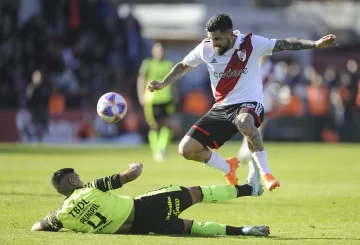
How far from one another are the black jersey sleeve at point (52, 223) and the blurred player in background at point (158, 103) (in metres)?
12.5

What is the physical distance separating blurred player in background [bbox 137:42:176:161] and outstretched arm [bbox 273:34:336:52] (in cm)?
1086

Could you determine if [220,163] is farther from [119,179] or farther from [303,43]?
[119,179]

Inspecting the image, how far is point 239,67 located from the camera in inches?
474

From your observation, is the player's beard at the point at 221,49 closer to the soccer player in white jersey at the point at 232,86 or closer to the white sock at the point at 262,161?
the soccer player in white jersey at the point at 232,86

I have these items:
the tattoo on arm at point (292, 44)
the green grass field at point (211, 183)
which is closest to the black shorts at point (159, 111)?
the green grass field at point (211, 183)

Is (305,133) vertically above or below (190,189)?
below

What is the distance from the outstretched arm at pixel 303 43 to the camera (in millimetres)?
11406

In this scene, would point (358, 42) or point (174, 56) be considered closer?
point (174, 56)

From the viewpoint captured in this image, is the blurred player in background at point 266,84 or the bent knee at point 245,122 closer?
the bent knee at point 245,122

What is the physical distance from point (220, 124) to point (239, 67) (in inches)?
31.0

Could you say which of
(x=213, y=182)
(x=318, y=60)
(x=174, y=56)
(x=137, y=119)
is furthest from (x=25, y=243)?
(x=318, y=60)

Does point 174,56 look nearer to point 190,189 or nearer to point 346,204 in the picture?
point 346,204

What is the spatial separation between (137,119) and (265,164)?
1968 centimetres

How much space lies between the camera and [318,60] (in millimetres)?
45062
